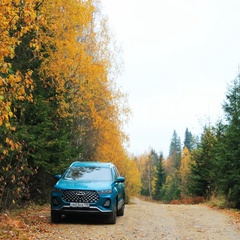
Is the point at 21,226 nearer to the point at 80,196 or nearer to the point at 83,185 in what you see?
the point at 80,196

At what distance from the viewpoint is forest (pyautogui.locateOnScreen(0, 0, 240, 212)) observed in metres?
10.5

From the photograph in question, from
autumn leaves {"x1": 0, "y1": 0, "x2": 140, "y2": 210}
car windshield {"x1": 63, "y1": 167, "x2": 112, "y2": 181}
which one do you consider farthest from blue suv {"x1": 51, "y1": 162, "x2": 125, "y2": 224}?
autumn leaves {"x1": 0, "y1": 0, "x2": 140, "y2": 210}

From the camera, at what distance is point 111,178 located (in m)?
12.5

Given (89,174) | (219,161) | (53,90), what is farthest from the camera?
(219,161)

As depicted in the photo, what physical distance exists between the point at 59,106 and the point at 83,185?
26.9 feet

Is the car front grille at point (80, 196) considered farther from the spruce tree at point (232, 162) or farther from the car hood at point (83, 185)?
the spruce tree at point (232, 162)

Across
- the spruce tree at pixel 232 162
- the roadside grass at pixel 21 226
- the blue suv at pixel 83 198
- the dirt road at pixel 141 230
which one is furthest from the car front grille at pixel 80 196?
the spruce tree at pixel 232 162

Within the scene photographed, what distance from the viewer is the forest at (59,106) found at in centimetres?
1053

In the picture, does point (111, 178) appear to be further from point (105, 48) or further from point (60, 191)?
point (105, 48)

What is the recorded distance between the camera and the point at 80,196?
36.3 feet

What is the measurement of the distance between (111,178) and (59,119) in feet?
25.3

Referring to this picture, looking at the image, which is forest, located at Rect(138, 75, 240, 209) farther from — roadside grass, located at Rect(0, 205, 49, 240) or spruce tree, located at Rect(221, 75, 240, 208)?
roadside grass, located at Rect(0, 205, 49, 240)

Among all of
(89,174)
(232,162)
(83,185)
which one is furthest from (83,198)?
(232,162)

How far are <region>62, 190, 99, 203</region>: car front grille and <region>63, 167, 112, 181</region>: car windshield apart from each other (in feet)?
3.47
